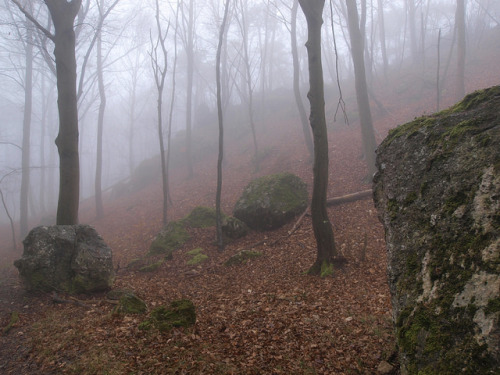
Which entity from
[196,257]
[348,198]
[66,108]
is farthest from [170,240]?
[348,198]

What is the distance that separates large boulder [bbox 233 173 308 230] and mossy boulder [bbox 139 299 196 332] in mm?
5134

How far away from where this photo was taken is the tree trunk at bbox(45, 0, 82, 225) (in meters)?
7.46

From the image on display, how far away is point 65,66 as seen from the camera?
25.6 feet

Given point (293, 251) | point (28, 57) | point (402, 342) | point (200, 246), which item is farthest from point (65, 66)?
point (28, 57)

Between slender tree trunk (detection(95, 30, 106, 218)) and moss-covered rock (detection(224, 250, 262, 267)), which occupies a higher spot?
slender tree trunk (detection(95, 30, 106, 218))

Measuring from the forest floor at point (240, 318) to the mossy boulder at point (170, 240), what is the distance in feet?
1.12

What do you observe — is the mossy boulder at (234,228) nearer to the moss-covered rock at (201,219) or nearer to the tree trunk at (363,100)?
the moss-covered rock at (201,219)

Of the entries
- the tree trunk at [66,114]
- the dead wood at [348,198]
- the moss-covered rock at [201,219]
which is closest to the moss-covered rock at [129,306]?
the tree trunk at [66,114]

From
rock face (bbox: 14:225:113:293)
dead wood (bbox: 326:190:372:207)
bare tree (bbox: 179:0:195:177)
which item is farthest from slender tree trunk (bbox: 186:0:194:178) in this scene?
rock face (bbox: 14:225:113:293)

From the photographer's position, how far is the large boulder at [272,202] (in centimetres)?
917

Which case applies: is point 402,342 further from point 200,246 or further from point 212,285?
point 200,246

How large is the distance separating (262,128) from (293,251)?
61.3 feet

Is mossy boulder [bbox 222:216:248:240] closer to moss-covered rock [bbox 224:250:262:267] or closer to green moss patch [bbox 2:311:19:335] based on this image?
moss-covered rock [bbox 224:250:262:267]

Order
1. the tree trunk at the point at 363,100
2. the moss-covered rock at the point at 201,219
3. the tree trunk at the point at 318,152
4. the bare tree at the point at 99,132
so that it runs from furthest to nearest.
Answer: the bare tree at the point at 99,132 < the tree trunk at the point at 363,100 < the moss-covered rock at the point at 201,219 < the tree trunk at the point at 318,152
